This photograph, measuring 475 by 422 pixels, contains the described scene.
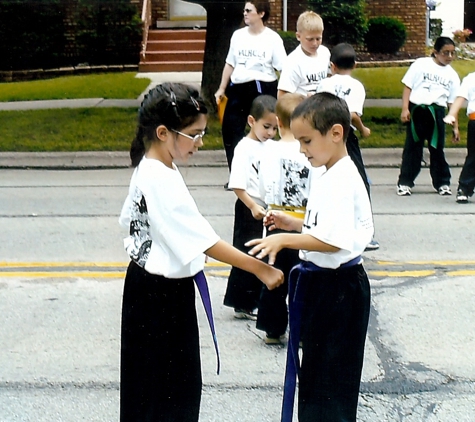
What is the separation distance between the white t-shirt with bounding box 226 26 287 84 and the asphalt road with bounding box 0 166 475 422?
136 cm

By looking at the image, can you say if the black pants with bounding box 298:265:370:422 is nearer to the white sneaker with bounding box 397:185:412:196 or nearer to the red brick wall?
the white sneaker with bounding box 397:185:412:196

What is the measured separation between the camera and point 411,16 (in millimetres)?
22594

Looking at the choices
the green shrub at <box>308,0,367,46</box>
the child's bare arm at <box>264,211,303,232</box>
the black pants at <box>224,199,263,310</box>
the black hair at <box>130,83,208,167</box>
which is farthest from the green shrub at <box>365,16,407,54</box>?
the black hair at <box>130,83,208,167</box>

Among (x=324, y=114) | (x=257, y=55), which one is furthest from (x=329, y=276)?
(x=257, y=55)

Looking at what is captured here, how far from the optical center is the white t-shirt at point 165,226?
122 inches

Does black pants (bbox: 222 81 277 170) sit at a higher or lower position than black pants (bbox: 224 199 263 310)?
higher

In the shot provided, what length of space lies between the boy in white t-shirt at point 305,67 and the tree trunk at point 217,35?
587cm

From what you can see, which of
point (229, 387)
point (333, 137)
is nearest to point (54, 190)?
point (229, 387)

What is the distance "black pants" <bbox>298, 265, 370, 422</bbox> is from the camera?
333 centimetres

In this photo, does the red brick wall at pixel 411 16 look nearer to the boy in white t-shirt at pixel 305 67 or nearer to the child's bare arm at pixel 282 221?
the boy in white t-shirt at pixel 305 67

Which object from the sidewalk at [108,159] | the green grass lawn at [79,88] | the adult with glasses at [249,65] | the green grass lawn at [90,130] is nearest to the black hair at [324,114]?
the adult with glasses at [249,65]

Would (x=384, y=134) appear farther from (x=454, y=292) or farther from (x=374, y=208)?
(x=454, y=292)

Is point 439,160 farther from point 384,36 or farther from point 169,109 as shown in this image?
point 384,36

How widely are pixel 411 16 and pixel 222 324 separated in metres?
18.7
